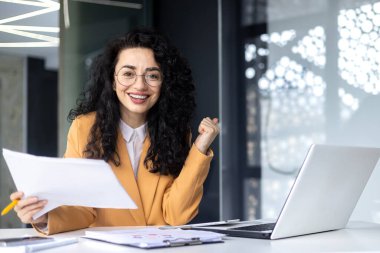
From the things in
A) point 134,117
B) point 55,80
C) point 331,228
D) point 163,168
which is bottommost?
point 331,228

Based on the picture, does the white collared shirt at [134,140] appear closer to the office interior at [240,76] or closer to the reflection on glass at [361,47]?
the office interior at [240,76]

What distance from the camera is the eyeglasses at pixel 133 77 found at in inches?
96.1

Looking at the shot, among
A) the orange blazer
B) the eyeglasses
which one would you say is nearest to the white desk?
the orange blazer

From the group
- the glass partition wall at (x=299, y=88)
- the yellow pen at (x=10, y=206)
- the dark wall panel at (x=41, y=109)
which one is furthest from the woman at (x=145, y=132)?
the glass partition wall at (x=299, y=88)

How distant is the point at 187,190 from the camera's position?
7.47 ft

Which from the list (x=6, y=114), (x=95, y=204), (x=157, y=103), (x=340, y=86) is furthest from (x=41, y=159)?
(x=340, y=86)

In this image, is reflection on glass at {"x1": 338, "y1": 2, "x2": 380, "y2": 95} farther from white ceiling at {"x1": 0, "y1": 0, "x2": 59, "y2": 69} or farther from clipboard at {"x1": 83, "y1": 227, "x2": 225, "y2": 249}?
clipboard at {"x1": 83, "y1": 227, "x2": 225, "y2": 249}

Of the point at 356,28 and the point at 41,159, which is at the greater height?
the point at 356,28

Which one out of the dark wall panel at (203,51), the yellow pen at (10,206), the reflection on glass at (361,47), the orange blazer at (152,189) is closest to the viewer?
the yellow pen at (10,206)

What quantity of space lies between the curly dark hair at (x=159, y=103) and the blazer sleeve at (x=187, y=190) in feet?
0.35

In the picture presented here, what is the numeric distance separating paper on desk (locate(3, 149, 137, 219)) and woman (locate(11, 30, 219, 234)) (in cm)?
32

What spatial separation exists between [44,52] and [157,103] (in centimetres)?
176

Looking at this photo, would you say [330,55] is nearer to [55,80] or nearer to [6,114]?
[55,80]

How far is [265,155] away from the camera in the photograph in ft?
14.8
